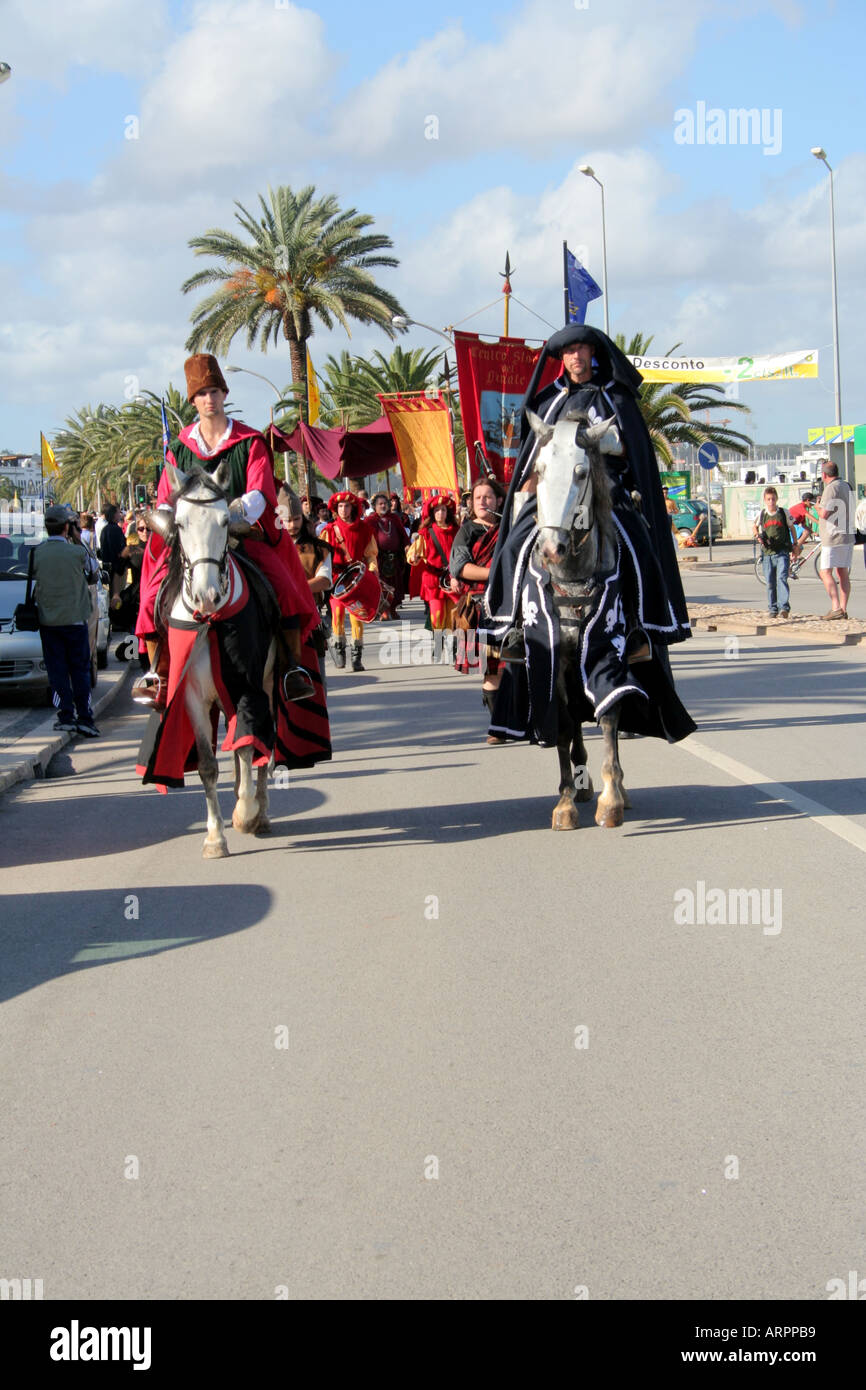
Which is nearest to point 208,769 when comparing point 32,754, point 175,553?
point 175,553

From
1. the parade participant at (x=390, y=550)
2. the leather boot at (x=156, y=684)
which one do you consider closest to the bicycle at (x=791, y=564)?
the parade participant at (x=390, y=550)

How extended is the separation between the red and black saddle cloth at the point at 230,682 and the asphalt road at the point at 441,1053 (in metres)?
0.56

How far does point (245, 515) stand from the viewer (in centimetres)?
812

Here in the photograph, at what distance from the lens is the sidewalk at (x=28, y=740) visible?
38.3 feet

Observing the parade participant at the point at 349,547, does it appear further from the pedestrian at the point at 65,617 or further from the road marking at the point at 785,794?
the road marking at the point at 785,794

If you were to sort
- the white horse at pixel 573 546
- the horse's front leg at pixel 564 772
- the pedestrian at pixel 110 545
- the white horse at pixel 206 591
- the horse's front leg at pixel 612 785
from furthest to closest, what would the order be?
1. the pedestrian at pixel 110 545
2. the horse's front leg at pixel 564 772
3. the horse's front leg at pixel 612 785
4. the white horse at pixel 573 546
5. the white horse at pixel 206 591

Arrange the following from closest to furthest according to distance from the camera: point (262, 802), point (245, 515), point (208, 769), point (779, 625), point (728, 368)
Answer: point (245, 515)
point (208, 769)
point (262, 802)
point (779, 625)
point (728, 368)

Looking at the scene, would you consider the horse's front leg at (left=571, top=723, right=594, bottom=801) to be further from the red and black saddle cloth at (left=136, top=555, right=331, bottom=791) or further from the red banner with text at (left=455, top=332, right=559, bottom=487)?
the red banner with text at (left=455, top=332, right=559, bottom=487)

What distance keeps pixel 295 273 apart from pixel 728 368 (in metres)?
20.0

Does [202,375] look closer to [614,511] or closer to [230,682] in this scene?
[230,682]

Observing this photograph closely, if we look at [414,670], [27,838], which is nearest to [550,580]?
[27,838]

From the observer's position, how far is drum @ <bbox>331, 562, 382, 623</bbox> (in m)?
18.4

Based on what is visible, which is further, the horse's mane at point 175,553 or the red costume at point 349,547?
the red costume at point 349,547
